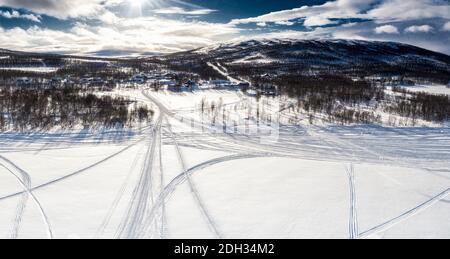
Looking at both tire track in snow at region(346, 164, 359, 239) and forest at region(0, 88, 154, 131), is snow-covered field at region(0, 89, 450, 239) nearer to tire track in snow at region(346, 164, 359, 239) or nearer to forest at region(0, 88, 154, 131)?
tire track in snow at region(346, 164, 359, 239)

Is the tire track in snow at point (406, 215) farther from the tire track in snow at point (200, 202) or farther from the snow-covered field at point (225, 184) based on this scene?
the tire track in snow at point (200, 202)

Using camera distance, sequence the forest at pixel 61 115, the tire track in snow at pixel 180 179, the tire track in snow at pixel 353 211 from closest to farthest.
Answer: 1. the tire track in snow at pixel 353 211
2. the tire track in snow at pixel 180 179
3. the forest at pixel 61 115

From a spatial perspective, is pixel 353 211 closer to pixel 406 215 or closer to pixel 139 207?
pixel 406 215

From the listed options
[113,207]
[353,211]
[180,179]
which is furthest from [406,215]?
[113,207]

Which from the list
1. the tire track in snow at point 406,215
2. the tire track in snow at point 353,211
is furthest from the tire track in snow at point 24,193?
the tire track in snow at point 406,215

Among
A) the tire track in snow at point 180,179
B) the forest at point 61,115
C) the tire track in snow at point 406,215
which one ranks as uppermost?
the forest at point 61,115

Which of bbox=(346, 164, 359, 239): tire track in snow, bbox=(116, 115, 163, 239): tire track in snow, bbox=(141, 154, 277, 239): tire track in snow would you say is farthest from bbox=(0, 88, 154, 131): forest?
bbox=(346, 164, 359, 239): tire track in snow

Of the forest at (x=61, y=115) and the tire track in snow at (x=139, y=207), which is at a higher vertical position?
the forest at (x=61, y=115)
